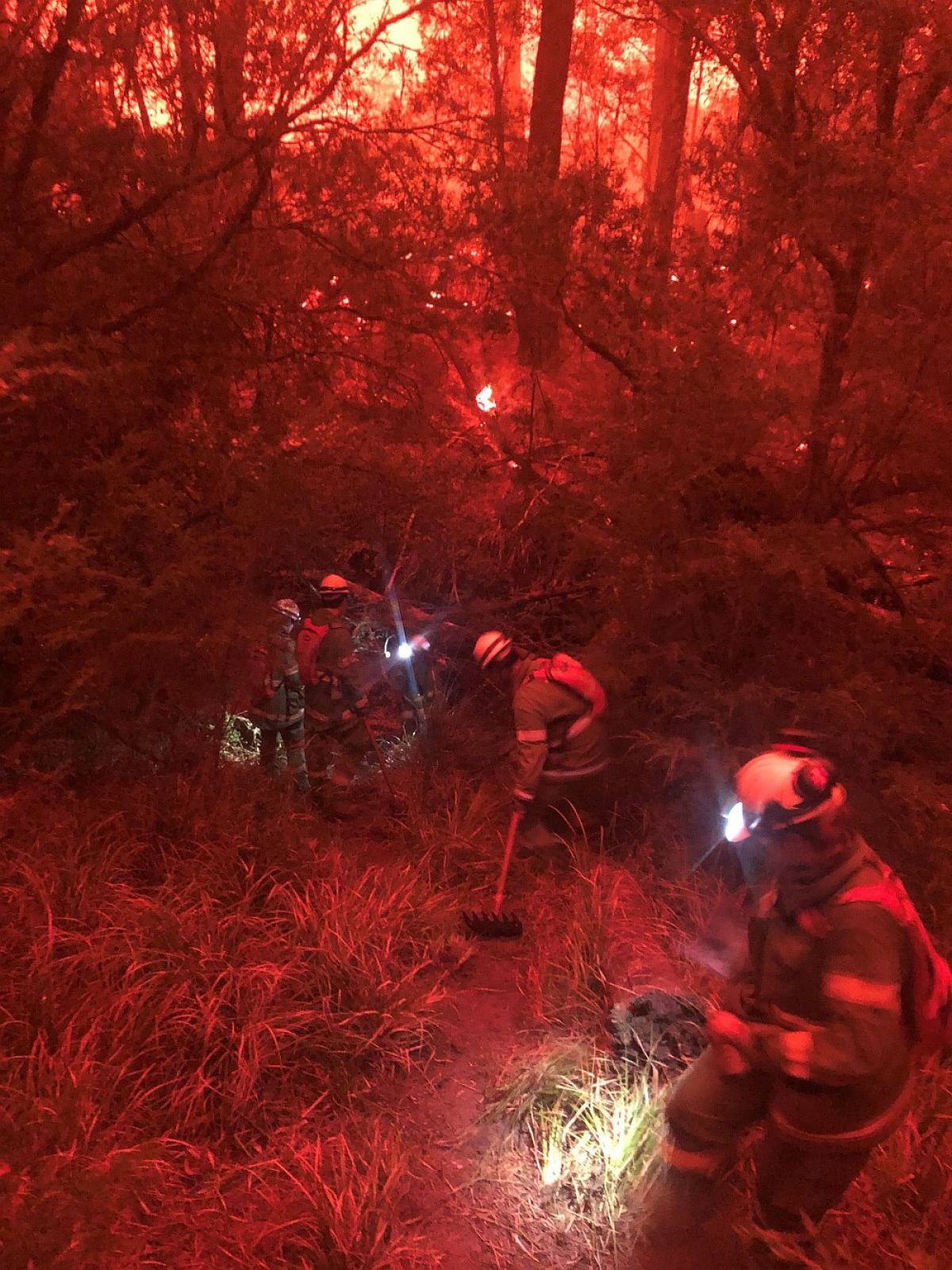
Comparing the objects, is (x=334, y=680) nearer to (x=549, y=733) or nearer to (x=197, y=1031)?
(x=549, y=733)

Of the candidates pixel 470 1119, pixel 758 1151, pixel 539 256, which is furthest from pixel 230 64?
pixel 758 1151

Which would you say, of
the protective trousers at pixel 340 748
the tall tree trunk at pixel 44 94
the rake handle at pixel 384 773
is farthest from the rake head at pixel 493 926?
the tall tree trunk at pixel 44 94

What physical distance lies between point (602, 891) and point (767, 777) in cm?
243

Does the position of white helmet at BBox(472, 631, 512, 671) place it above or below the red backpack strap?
below

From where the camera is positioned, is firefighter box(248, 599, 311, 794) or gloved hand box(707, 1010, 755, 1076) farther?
firefighter box(248, 599, 311, 794)

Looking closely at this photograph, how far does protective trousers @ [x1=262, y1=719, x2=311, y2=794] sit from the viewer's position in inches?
223

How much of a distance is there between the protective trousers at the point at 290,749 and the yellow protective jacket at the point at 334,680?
148mm

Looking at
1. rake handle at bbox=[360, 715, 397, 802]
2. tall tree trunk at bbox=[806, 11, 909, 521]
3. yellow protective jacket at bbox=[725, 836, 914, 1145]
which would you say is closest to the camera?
yellow protective jacket at bbox=[725, 836, 914, 1145]

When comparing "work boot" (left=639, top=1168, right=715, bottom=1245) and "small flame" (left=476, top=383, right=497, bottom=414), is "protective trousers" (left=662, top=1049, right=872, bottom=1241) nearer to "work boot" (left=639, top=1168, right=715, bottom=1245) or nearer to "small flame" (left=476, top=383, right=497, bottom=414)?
"work boot" (left=639, top=1168, right=715, bottom=1245)

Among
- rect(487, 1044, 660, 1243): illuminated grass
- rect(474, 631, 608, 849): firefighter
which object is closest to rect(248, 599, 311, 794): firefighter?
rect(474, 631, 608, 849): firefighter

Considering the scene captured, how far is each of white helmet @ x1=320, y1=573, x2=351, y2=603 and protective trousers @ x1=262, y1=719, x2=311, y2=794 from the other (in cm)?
95

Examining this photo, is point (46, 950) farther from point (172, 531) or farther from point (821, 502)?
point (821, 502)

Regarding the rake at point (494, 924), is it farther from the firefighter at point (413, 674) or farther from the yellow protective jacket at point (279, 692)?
the firefighter at point (413, 674)

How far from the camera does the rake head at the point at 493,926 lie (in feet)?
13.7
